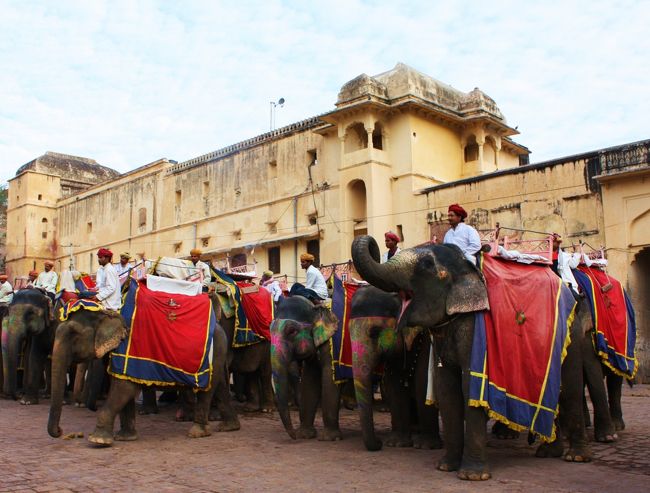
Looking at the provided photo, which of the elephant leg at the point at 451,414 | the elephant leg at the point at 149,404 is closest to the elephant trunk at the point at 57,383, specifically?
the elephant leg at the point at 149,404

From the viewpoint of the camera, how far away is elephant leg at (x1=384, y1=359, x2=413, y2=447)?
6.81 metres

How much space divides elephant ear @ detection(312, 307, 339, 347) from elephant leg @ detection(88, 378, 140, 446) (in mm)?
1865

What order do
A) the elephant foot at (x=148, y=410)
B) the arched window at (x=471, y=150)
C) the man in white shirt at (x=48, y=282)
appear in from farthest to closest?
the arched window at (x=471, y=150) < the man in white shirt at (x=48, y=282) < the elephant foot at (x=148, y=410)

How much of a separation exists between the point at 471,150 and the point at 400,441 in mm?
21152

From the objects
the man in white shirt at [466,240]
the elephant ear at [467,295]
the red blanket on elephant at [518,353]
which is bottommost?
the red blanket on elephant at [518,353]

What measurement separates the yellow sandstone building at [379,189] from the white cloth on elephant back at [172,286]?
40.1 ft

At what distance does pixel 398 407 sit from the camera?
6.86m

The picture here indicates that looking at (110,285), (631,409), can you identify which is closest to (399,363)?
(110,285)

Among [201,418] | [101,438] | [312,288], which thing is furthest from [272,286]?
[101,438]

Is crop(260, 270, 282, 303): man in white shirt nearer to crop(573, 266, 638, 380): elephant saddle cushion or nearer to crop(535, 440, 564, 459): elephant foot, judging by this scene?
crop(573, 266, 638, 380): elephant saddle cushion

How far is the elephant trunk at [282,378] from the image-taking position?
279 inches

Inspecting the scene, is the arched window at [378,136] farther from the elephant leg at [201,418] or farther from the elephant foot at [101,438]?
the elephant foot at [101,438]

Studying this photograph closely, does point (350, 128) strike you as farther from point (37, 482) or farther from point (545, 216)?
point (37, 482)

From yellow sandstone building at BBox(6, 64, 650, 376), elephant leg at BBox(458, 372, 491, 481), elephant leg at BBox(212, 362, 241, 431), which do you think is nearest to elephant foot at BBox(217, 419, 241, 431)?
elephant leg at BBox(212, 362, 241, 431)
